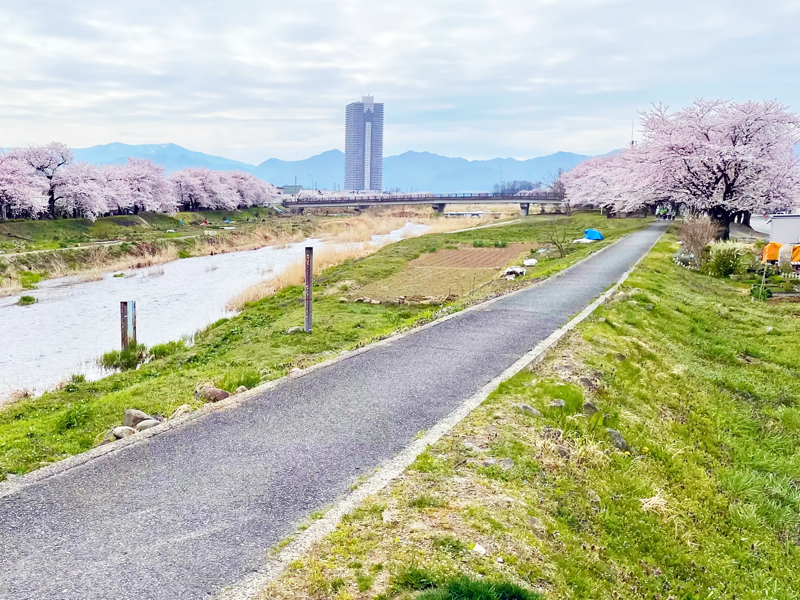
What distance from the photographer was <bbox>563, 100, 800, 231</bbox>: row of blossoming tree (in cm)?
3347

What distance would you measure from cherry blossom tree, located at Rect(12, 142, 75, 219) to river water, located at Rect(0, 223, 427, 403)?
22907mm

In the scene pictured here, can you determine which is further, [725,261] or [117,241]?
[117,241]

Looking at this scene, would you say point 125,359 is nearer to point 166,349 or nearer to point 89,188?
point 166,349

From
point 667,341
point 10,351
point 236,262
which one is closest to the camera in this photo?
point 667,341

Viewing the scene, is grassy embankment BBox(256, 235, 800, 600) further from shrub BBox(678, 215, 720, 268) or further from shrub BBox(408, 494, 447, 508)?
shrub BBox(678, 215, 720, 268)

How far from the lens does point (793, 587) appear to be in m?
6.06

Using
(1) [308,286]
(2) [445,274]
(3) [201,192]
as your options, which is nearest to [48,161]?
(3) [201,192]

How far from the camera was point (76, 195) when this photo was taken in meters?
56.4

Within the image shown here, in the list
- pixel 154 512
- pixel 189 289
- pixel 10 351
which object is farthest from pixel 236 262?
pixel 154 512

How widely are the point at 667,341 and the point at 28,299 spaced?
25.8 m

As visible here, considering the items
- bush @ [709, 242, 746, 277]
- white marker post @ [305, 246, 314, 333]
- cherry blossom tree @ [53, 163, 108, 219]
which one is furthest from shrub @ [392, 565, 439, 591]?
cherry blossom tree @ [53, 163, 108, 219]

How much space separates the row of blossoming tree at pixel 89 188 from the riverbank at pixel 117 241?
6.49ft

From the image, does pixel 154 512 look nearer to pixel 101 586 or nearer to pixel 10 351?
pixel 101 586

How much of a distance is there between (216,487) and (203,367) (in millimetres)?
7187
